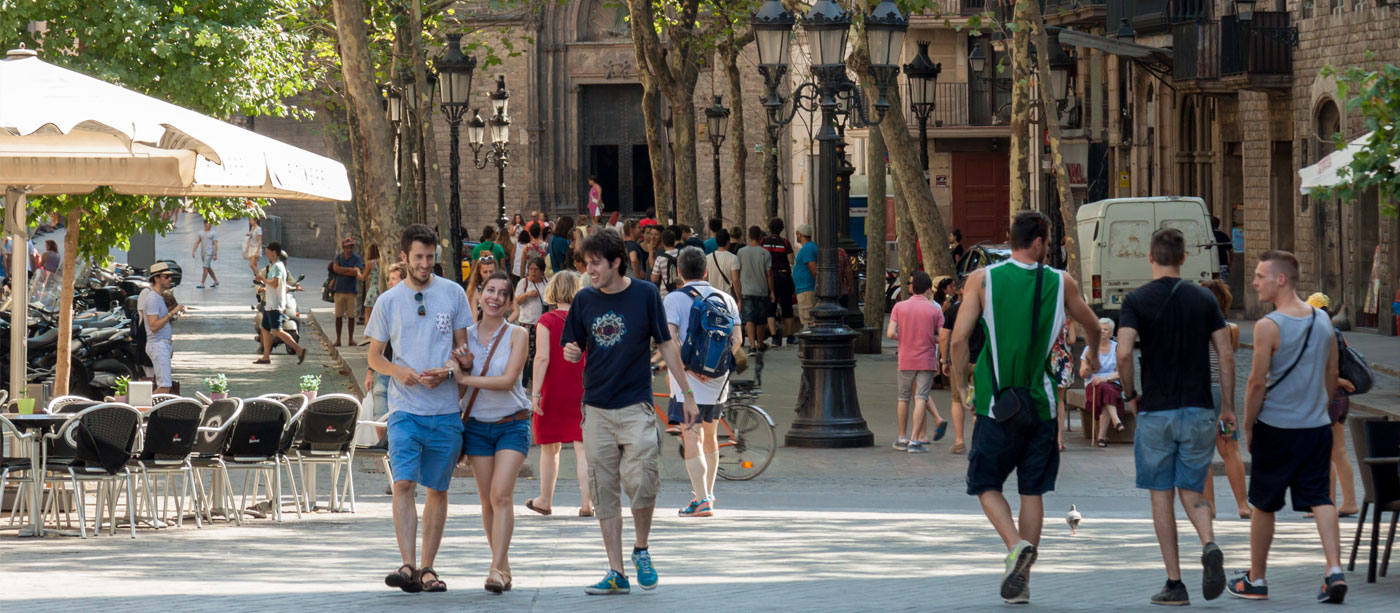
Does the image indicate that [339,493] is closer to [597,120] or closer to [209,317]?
[209,317]

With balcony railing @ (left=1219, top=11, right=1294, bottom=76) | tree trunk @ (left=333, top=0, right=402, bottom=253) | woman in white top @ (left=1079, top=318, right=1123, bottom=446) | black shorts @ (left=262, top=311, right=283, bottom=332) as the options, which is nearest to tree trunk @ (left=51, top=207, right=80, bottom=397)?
tree trunk @ (left=333, top=0, right=402, bottom=253)

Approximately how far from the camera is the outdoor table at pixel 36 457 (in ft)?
33.0

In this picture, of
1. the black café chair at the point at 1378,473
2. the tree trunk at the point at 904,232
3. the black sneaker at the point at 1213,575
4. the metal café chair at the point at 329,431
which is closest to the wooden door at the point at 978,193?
the tree trunk at the point at 904,232

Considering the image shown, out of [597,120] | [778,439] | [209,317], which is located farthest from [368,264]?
[597,120]

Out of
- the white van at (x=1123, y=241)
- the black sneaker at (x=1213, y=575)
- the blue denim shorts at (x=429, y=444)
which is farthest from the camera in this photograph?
the white van at (x=1123, y=241)

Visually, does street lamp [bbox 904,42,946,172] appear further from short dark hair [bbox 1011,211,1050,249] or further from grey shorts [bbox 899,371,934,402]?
short dark hair [bbox 1011,211,1050,249]

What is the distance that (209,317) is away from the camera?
32.9 m

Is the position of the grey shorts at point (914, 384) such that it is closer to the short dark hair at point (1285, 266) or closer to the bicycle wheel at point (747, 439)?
the bicycle wheel at point (747, 439)

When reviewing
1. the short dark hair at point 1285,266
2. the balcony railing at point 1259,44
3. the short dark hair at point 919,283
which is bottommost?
the short dark hair at point 919,283

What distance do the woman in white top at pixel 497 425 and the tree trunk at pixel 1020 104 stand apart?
452 inches

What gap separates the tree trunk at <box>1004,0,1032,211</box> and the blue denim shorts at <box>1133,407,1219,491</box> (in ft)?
36.9

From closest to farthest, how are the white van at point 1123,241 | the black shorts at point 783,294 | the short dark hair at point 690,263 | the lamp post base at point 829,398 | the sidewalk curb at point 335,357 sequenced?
1. the short dark hair at point 690,263
2. the lamp post base at point 829,398
3. the sidewalk curb at point 335,357
4. the black shorts at point 783,294
5. the white van at point 1123,241

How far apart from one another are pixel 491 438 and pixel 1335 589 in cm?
353

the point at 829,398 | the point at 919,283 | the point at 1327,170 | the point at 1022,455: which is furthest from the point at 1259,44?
the point at 1022,455
